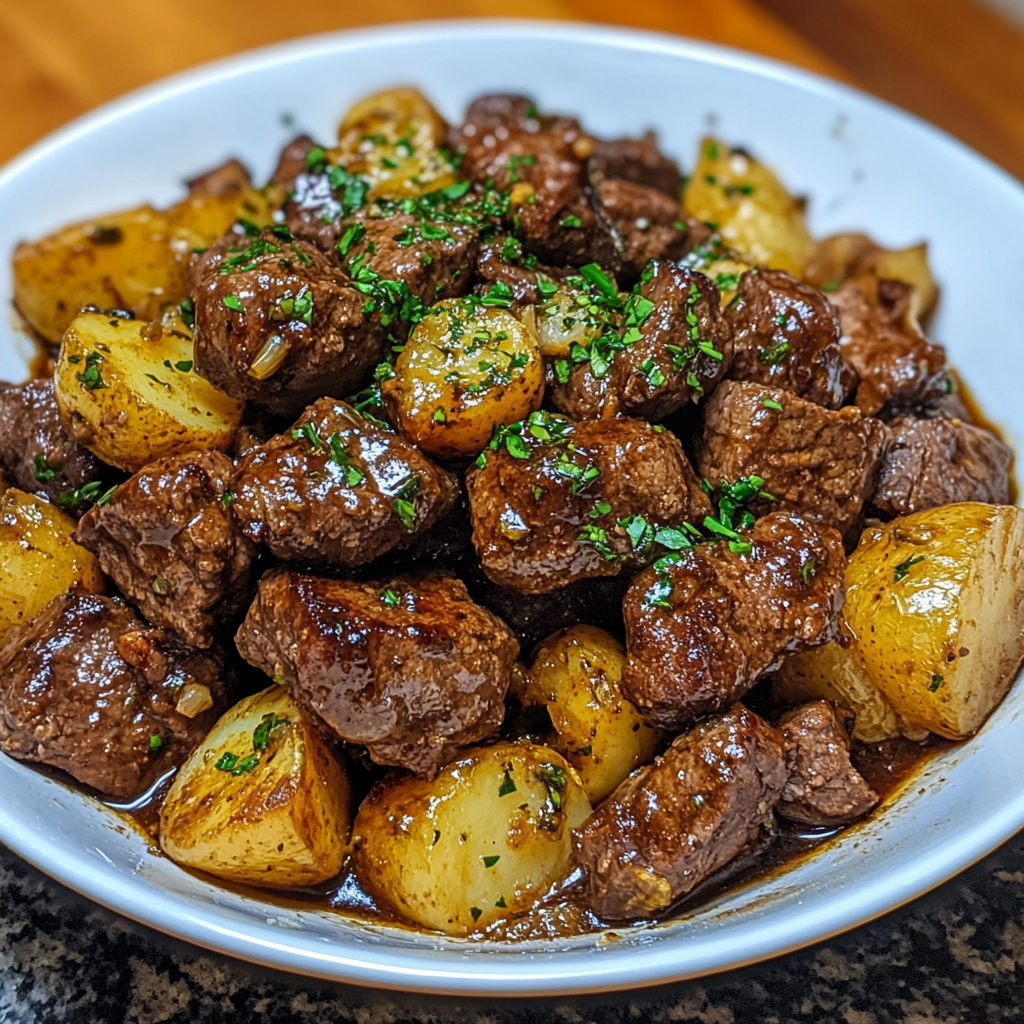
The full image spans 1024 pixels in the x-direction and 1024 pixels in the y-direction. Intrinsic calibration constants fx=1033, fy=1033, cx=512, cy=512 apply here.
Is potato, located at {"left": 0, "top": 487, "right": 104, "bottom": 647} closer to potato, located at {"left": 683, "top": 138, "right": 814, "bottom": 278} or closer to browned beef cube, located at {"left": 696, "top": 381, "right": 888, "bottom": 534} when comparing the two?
browned beef cube, located at {"left": 696, "top": 381, "right": 888, "bottom": 534}

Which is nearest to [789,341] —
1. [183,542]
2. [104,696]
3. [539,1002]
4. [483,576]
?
[483,576]

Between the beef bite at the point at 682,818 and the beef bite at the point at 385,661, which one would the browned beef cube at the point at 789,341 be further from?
the beef bite at the point at 385,661

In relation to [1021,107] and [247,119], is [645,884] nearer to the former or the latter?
[247,119]

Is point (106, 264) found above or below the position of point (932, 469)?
below

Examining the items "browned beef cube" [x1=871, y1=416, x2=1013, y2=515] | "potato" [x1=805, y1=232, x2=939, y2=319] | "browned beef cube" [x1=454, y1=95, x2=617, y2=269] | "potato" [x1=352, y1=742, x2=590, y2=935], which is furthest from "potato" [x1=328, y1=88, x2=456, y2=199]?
"potato" [x1=352, y1=742, x2=590, y2=935]

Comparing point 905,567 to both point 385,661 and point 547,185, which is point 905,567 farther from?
point 547,185

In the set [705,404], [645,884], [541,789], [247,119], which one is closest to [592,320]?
[705,404]
